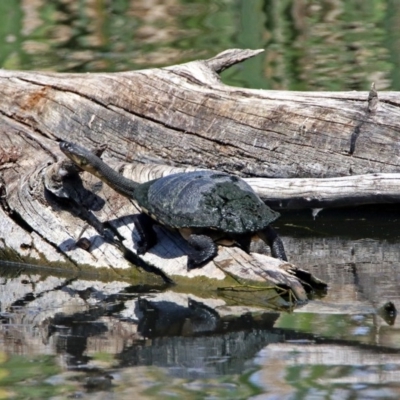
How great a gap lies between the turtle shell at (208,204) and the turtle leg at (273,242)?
15 cm

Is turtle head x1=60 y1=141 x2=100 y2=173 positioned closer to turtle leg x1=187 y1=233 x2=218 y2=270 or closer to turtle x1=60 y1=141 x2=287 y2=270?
turtle x1=60 y1=141 x2=287 y2=270

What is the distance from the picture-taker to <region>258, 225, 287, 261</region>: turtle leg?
16.6 feet

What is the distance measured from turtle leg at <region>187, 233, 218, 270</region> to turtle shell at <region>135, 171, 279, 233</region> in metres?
0.07

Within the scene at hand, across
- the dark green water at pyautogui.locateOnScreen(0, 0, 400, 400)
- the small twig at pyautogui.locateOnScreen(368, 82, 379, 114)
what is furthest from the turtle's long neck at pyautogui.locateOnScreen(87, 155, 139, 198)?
the small twig at pyautogui.locateOnScreen(368, 82, 379, 114)

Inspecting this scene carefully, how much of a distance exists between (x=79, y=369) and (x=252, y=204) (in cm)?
165

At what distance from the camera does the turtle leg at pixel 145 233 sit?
5.21 m

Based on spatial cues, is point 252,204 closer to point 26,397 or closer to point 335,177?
point 335,177

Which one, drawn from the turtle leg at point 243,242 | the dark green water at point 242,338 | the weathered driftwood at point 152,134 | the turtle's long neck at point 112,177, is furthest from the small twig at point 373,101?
the turtle's long neck at point 112,177

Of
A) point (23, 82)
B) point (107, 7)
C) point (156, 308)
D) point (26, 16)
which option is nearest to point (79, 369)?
point (156, 308)

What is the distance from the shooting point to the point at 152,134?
6496 millimetres

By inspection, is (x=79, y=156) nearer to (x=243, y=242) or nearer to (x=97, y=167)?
(x=97, y=167)

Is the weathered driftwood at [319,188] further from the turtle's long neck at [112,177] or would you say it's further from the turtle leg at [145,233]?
the turtle leg at [145,233]

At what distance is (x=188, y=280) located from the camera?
4965 mm

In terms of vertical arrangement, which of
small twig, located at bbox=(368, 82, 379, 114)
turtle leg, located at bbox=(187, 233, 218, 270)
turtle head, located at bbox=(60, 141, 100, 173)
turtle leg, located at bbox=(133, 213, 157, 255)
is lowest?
turtle leg, located at bbox=(187, 233, 218, 270)
